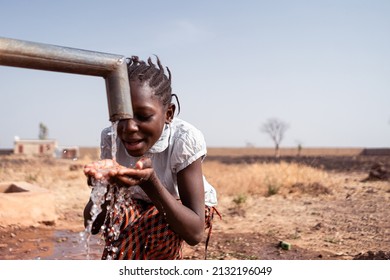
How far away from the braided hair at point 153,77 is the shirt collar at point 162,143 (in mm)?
136

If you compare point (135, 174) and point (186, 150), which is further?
point (186, 150)

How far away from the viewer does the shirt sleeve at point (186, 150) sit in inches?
70.4

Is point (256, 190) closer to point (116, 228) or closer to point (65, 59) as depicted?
point (116, 228)

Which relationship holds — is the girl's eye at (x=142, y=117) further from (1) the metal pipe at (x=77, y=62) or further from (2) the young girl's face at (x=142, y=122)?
(1) the metal pipe at (x=77, y=62)

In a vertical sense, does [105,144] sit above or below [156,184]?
above

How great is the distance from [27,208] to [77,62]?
3.50 metres

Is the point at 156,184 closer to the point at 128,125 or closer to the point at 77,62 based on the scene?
the point at 128,125

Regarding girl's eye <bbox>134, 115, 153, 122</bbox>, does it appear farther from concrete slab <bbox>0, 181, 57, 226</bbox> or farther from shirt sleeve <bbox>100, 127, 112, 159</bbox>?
concrete slab <bbox>0, 181, 57, 226</bbox>

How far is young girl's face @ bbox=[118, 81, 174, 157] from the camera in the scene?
1.60 meters

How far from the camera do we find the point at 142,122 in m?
1.61

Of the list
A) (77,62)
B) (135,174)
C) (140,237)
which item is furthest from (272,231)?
(77,62)
